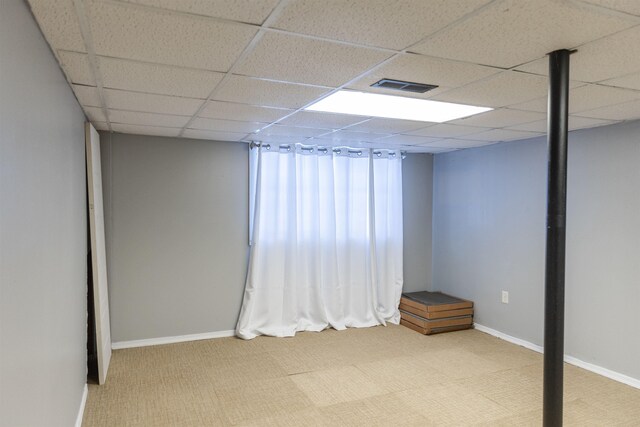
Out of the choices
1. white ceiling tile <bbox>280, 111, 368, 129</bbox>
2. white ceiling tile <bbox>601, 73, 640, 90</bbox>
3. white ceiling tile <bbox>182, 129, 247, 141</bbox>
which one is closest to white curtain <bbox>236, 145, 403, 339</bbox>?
white ceiling tile <bbox>182, 129, 247, 141</bbox>

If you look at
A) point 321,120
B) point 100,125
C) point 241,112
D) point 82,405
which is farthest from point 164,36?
point 82,405

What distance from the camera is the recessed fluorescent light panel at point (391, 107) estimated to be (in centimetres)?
266

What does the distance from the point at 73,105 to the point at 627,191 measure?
13.3ft

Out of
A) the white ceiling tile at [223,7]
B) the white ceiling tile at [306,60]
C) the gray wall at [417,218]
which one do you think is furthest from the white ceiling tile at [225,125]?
the gray wall at [417,218]

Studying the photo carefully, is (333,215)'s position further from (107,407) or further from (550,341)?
(550,341)

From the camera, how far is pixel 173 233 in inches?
169

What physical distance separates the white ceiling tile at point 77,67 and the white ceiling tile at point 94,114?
72cm

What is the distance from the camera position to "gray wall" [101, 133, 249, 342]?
408 centimetres

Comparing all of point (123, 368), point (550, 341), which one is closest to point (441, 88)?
point (550, 341)

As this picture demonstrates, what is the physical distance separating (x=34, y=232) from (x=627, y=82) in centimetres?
286

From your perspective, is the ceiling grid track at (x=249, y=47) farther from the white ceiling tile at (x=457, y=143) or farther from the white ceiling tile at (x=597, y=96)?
the white ceiling tile at (x=457, y=143)

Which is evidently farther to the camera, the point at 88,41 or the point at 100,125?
the point at 100,125

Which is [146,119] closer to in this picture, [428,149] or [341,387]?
[341,387]

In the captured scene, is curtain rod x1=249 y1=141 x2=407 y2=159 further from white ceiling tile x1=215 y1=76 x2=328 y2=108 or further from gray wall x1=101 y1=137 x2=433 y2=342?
white ceiling tile x1=215 y1=76 x2=328 y2=108
